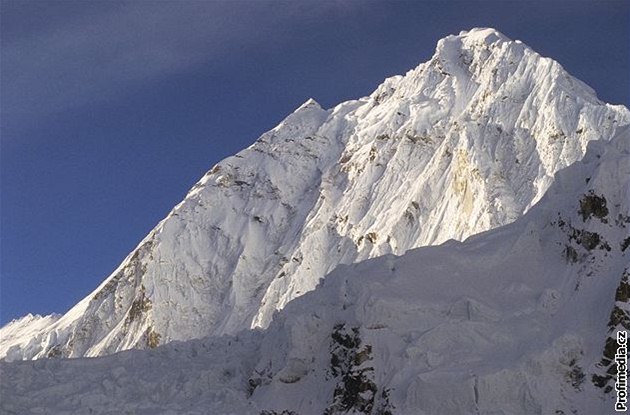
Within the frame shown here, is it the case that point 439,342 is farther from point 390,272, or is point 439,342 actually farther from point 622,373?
point 622,373

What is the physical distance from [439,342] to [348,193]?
103 metres

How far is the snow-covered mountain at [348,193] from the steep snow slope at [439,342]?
5967 cm

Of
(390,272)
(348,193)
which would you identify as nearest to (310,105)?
(348,193)

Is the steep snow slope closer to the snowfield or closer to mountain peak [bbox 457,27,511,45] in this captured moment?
the snowfield

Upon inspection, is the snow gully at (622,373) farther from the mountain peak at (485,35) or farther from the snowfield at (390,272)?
the mountain peak at (485,35)

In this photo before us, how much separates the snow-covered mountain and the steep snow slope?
196ft

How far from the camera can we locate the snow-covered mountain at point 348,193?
430 ft

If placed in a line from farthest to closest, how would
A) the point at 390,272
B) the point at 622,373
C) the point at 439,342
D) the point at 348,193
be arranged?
the point at 348,193 < the point at 390,272 < the point at 439,342 < the point at 622,373

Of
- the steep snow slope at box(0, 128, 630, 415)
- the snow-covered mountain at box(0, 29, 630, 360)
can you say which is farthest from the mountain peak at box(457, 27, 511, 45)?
the steep snow slope at box(0, 128, 630, 415)

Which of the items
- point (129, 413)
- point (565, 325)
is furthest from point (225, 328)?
point (565, 325)

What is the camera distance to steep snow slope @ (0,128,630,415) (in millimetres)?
50969

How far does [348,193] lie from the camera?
157m

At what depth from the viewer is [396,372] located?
5300cm

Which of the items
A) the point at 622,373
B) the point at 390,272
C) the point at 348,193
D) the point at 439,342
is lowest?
the point at 622,373
